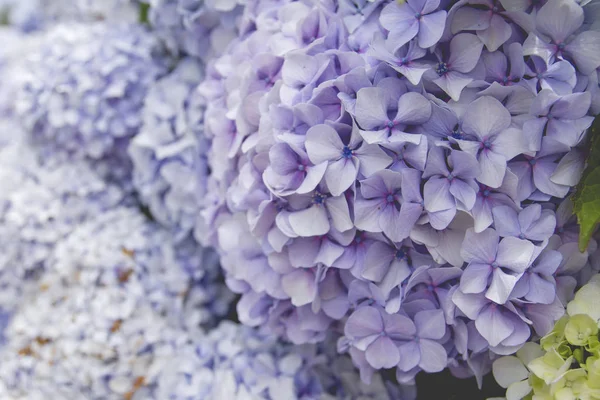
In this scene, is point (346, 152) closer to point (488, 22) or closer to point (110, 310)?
point (488, 22)

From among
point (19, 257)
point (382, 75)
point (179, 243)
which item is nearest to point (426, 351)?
point (382, 75)

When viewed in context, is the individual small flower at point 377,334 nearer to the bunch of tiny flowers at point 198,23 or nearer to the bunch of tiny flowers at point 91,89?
the bunch of tiny flowers at point 198,23

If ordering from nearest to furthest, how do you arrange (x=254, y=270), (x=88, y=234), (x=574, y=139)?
(x=574, y=139)
(x=254, y=270)
(x=88, y=234)

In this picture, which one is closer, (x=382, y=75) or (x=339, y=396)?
(x=382, y=75)

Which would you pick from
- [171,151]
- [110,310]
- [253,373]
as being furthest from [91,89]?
[253,373]

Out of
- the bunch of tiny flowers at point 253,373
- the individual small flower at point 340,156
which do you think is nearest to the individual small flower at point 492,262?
the individual small flower at point 340,156

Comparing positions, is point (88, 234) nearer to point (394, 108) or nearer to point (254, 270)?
point (254, 270)
